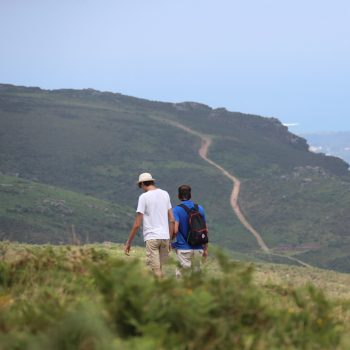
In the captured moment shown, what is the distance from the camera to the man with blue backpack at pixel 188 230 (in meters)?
12.0

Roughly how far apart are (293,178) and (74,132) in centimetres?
2865

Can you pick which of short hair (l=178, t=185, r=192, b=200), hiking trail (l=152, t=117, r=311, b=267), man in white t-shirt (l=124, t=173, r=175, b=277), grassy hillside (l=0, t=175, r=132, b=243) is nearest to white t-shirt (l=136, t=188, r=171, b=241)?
man in white t-shirt (l=124, t=173, r=175, b=277)

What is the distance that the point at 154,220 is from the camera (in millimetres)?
11719

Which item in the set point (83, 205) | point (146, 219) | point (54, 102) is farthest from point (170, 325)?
point (54, 102)

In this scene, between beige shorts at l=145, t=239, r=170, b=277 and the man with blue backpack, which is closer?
beige shorts at l=145, t=239, r=170, b=277

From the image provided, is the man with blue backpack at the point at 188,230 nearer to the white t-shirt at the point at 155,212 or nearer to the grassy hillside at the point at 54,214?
the white t-shirt at the point at 155,212

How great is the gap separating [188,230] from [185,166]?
95.5 m

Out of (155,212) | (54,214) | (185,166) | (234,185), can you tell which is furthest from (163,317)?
(185,166)

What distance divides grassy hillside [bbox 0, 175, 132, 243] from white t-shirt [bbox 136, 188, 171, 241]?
162 feet

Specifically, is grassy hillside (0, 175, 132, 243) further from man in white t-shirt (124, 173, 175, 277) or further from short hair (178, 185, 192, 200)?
man in white t-shirt (124, 173, 175, 277)

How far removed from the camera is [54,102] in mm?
129625

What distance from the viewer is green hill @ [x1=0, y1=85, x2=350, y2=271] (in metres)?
85.1

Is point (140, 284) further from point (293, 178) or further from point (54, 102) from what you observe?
point (54, 102)

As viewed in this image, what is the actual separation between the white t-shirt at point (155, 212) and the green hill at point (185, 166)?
5898 cm
